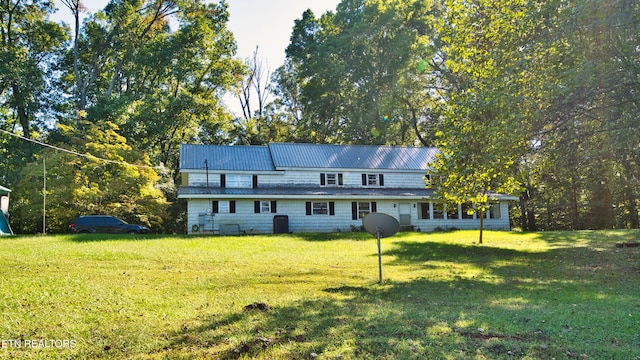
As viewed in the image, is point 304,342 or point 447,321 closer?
point 304,342

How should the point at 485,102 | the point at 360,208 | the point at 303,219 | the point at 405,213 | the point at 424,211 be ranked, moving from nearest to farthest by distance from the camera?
the point at 485,102 < the point at 303,219 < the point at 360,208 < the point at 405,213 < the point at 424,211

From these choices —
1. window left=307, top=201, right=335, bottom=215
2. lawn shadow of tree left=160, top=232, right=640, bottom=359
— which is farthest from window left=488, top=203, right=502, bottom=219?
lawn shadow of tree left=160, top=232, right=640, bottom=359

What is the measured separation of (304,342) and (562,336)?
3.57 meters

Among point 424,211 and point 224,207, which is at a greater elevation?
point 224,207

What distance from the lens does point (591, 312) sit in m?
7.74

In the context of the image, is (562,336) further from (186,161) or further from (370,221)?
(186,161)

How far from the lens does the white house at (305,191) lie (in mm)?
28641

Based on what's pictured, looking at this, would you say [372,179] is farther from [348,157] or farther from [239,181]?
[239,181]

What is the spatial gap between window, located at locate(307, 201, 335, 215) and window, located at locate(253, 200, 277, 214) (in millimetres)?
2425

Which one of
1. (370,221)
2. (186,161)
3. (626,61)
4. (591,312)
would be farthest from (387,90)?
(591,312)

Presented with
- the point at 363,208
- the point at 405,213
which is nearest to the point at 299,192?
the point at 363,208

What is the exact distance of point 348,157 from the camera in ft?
113

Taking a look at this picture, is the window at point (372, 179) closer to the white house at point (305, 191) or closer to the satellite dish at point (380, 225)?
the white house at point (305, 191)

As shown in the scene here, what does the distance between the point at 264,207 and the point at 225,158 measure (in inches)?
194
